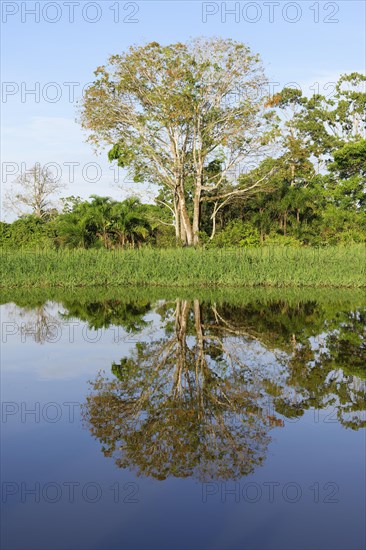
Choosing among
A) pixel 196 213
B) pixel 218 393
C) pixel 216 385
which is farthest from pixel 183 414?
pixel 196 213

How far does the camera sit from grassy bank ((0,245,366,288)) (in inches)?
841

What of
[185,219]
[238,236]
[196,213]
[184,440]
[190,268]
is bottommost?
[184,440]

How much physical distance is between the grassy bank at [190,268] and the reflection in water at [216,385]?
23.6ft

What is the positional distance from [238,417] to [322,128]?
34.4m

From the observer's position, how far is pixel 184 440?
556 cm

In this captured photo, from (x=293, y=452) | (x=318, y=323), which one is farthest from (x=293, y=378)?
(x=318, y=323)

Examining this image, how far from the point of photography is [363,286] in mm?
20891

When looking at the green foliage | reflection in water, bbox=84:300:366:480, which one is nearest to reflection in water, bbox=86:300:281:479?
reflection in water, bbox=84:300:366:480

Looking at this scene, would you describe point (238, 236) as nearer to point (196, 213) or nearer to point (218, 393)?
point (196, 213)

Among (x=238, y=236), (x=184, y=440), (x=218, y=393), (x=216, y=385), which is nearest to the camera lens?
(x=184, y=440)

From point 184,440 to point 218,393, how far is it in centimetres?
163

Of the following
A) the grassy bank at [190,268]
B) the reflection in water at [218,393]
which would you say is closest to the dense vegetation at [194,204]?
the grassy bank at [190,268]

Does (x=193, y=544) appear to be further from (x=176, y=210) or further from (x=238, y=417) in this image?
(x=176, y=210)

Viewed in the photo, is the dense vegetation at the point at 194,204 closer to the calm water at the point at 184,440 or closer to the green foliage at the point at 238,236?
the green foliage at the point at 238,236
